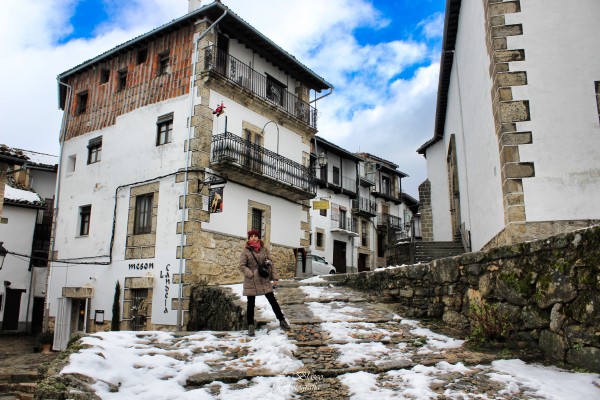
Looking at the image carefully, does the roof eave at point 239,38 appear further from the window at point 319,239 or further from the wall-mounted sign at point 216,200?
the window at point 319,239

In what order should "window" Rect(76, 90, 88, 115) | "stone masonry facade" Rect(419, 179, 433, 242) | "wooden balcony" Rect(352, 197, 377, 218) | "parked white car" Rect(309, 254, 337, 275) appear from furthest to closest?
"wooden balcony" Rect(352, 197, 377, 218)
"parked white car" Rect(309, 254, 337, 275)
"stone masonry facade" Rect(419, 179, 433, 242)
"window" Rect(76, 90, 88, 115)

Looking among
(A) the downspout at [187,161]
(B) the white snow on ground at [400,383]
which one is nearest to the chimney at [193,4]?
(A) the downspout at [187,161]

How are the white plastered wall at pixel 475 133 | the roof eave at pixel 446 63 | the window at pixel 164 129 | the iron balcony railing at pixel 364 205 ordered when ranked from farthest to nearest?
1. the iron balcony railing at pixel 364 205
2. the window at pixel 164 129
3. the roof eave at pixel 446 63
4. the white plastered wall at pixel 475 133

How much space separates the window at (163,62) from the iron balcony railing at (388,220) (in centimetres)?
2202

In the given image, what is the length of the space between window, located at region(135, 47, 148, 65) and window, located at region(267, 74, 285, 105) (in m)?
4.35

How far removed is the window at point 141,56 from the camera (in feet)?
55.1

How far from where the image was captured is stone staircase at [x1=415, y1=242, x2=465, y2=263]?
14257 millimetres

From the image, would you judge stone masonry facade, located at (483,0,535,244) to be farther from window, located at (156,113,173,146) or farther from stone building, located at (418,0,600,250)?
window, located at (156,113,173,146)

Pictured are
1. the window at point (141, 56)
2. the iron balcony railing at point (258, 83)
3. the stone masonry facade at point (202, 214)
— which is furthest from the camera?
the window at point (141, 56)

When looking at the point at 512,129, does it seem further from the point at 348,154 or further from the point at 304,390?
the point at 348,154

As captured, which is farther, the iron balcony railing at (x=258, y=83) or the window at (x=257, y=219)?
the window at (x=257, y=219)

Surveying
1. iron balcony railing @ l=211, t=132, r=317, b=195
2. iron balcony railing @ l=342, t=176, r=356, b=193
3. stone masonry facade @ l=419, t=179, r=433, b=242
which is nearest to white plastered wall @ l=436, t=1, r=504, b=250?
stone masonry facade @ l=419, t=179, r=433, b=242

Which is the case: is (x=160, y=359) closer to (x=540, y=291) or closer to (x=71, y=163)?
(x=540, y=291)

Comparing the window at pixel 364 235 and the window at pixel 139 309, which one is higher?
the window at pixel 364 235
